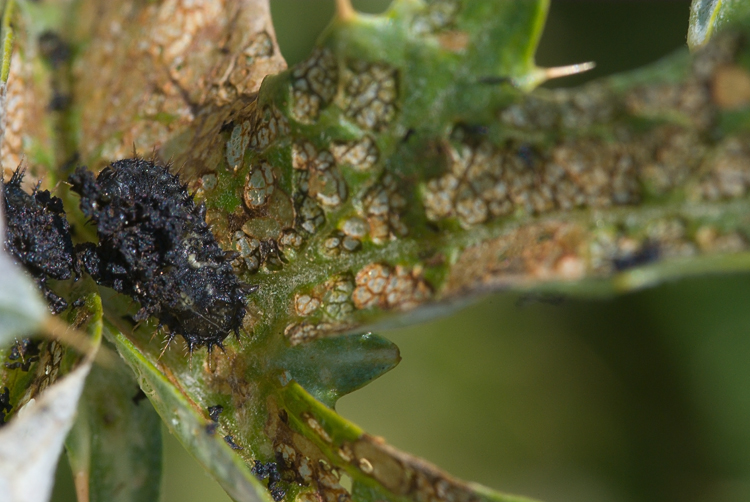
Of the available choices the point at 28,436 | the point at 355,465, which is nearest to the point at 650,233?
the point at 355,465

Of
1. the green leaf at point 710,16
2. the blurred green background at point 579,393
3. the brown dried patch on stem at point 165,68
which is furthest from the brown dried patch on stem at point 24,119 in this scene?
the green leaf at point 710,16

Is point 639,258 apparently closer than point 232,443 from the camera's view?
Yes

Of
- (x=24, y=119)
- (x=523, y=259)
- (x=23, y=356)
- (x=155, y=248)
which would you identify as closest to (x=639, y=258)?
(x=523, y=259)

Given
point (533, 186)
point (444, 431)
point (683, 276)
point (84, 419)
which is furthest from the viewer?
point (444, 431)

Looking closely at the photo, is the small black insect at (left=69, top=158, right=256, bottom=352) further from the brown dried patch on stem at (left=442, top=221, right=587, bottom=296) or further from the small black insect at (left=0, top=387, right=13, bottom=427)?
the brown dried patch on stem at (left=442, top=221, right=587, bottom=296)

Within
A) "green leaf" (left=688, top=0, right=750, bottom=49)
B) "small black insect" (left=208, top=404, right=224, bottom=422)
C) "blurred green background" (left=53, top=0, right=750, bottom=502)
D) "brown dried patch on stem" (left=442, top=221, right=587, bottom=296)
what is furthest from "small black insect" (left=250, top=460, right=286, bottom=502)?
"blurred green background" (left=53, top=0, right=750, bottom=502)

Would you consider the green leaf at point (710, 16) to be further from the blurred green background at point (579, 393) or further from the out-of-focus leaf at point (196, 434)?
the blurred green background at point (579, 393)

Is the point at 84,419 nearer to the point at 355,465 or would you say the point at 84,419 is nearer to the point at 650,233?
the point at 355,465

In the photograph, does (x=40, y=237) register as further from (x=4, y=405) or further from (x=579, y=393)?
(x=579, y=393)
